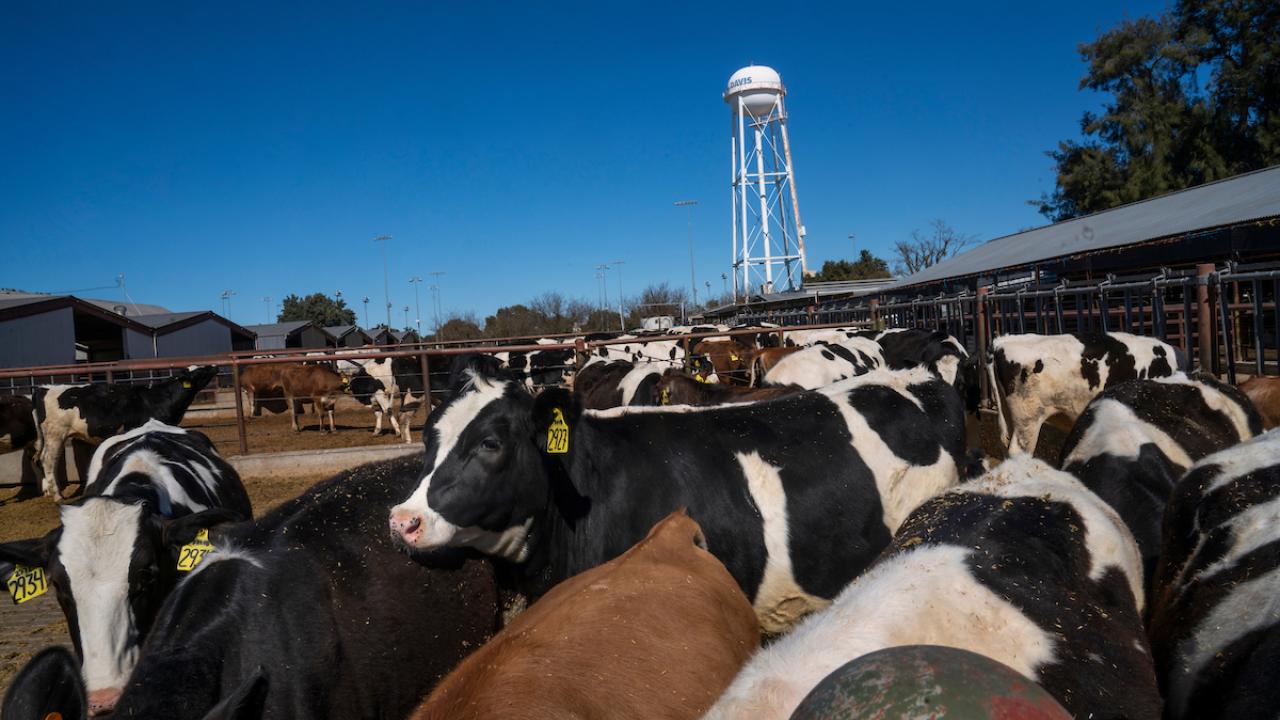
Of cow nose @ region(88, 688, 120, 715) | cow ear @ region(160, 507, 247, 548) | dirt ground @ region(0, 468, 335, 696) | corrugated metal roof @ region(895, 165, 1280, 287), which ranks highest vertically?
corrugated metal roof @ region(895, 165, 1280, 287)

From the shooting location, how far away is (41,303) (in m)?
24.6

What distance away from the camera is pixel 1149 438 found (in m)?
4.15

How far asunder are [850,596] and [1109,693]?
74 cm

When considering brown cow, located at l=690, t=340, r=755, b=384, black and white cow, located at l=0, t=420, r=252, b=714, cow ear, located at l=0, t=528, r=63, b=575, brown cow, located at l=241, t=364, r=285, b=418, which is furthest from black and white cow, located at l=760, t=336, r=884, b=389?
brown cow, located at l=241, t=364, r=285, b=418

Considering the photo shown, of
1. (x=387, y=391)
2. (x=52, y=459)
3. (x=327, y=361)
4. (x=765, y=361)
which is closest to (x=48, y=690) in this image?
(x=765, y=361)

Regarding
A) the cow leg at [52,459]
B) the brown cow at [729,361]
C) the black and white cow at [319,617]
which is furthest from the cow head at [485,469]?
the cow leg at [52,459]

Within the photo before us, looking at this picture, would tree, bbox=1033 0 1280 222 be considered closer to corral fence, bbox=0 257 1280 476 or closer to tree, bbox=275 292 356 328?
corral fence, bbox=0 257 1280 476

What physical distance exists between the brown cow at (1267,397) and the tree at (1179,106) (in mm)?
29767

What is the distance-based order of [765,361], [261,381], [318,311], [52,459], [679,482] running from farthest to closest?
1. [318,311]
2. [261,381]
3. [765,361]
4. [52,459]
5. [679,482]

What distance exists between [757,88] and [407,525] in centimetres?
4787

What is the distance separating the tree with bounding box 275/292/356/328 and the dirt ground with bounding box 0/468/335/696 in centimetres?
6672

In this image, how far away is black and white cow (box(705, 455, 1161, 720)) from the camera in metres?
1.97

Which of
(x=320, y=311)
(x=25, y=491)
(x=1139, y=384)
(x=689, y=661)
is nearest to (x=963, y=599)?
(x=689, y=661)

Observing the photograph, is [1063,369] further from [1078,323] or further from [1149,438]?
[1149,438]
